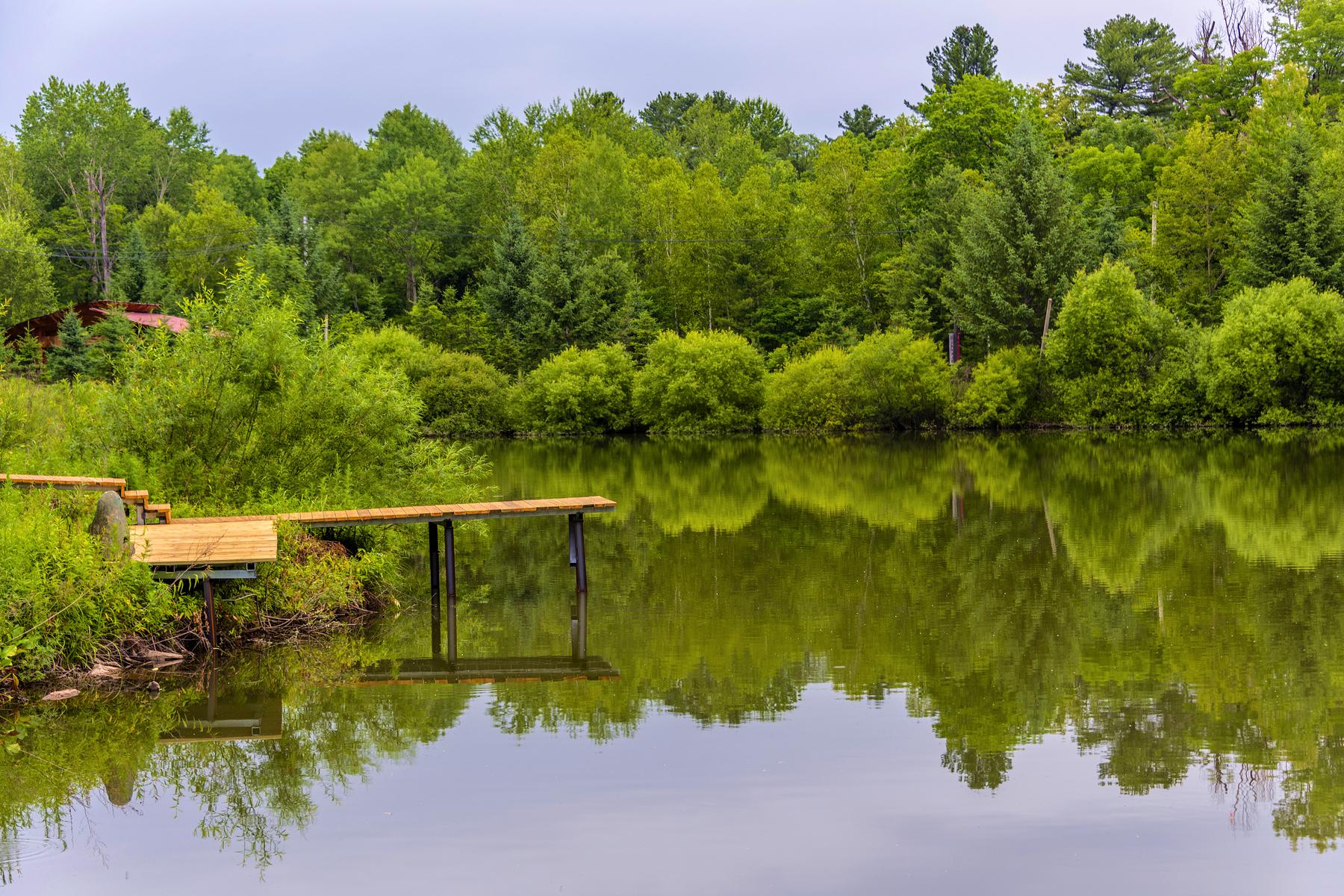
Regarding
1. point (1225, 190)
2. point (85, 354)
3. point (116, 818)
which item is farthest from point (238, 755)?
point (1225, 190)

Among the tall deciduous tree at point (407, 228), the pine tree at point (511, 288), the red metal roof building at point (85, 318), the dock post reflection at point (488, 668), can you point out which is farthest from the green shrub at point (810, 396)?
the dock post reflection at point (488, 668)

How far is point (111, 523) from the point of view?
13750 millimetres

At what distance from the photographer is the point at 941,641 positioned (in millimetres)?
15062

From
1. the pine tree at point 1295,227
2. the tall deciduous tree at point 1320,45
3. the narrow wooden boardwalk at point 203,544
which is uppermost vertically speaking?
the tall deciduous tree at point 1320,45

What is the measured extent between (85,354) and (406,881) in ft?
163

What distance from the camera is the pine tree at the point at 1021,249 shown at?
187 ft

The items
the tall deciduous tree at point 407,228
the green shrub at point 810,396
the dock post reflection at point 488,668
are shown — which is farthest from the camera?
the tall deciduous tree at point 407,228

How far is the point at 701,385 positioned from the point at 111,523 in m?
46.4

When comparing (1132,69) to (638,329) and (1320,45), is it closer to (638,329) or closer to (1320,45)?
(1320,45)

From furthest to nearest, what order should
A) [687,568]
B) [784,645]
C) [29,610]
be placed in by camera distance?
[687,568], [784,645], [29,610]

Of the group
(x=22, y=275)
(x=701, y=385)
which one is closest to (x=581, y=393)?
(x=701, y=385)

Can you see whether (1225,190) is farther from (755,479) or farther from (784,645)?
(784,645)

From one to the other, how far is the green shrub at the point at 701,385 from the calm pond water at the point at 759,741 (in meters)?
38.0

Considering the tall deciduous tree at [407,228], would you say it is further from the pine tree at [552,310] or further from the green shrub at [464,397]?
the green shrub at [464,397]
